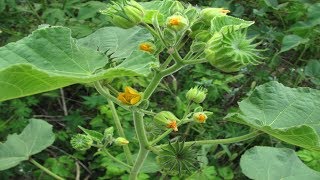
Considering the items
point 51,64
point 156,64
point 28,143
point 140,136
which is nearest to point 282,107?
point 140,136

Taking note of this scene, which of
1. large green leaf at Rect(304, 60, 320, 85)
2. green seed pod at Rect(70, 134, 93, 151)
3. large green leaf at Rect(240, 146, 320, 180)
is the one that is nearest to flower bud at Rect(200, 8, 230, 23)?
green seed pod at Rect(70, 134, 93, 151)

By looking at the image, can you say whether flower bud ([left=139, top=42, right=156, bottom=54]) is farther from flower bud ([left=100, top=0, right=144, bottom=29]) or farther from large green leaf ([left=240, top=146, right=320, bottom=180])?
large green leaf ([left=240, top=146, right=320, bottom=180])

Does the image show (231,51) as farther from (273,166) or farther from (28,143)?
(28,143)

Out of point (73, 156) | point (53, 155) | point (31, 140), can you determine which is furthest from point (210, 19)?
point (53, 155)

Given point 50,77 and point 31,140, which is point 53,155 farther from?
point 50,77

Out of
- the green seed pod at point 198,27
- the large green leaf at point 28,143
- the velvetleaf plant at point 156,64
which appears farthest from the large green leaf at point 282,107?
the large green leaf at point 28,143
